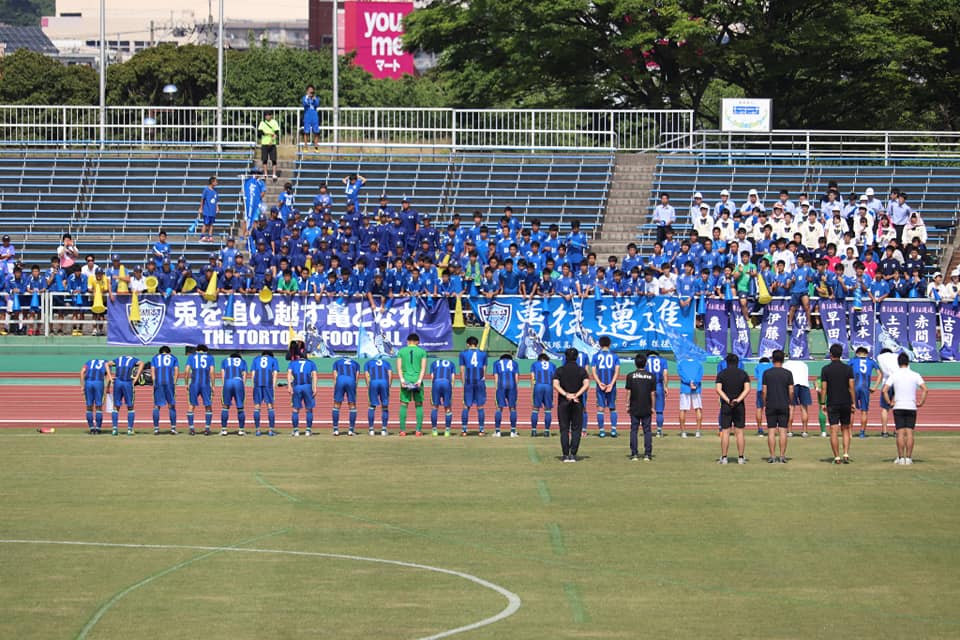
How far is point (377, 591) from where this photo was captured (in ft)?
44.1

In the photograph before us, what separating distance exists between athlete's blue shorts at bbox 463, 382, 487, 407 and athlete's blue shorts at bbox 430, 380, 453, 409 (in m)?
0.32

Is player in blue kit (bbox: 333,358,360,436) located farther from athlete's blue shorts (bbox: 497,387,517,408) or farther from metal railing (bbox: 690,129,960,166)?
metal railing (bbox: 690,129,960,166)

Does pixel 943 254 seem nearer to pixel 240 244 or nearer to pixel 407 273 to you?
pixel 407 273

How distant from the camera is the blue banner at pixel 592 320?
1216 inches

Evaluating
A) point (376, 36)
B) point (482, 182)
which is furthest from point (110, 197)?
point (376, 36)

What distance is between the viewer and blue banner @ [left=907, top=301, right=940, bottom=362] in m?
Result: 30.7

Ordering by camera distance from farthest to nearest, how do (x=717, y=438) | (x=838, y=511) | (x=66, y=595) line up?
(x=717, y=438)
(x=838, y=511)
(x=66, y=595)

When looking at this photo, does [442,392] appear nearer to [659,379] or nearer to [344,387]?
[344,387]

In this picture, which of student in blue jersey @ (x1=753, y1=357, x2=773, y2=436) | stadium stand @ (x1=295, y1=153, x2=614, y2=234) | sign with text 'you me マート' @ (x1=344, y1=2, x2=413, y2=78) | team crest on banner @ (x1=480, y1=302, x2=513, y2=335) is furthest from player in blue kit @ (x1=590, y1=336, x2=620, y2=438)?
sign with text 'you me マート' @ (x1=344, y1=2, x2=413, y2=78)

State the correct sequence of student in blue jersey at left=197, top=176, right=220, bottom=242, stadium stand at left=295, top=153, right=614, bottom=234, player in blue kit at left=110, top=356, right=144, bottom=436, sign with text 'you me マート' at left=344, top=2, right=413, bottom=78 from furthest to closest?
1. sign with text 'you me マート' at left=344, top=2, right=413, bottom=78
2. stadium stand at left=295, top=153, right=614, bottom=234
3. student in blue jersey at left=197, top=176, right=220, bottom=242
4. player in blue kit at left=110, top=356, right=144, bottom=436

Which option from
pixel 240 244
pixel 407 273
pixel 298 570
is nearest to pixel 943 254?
pixel 407 273

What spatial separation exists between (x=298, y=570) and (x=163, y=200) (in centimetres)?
2566

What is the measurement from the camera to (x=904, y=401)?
815 inches

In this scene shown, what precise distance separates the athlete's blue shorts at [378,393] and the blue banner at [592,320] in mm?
6841
